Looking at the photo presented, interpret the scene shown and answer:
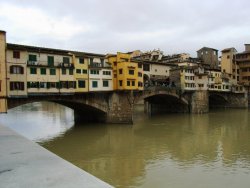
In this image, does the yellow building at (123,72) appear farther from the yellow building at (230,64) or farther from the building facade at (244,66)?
the building facade at (244,66)

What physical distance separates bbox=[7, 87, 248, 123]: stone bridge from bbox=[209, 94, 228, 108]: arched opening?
957cm

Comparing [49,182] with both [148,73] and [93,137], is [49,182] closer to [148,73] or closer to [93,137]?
[93,137]

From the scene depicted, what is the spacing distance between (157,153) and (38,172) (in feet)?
59.3

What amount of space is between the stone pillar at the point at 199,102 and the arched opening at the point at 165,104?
6.42 feet

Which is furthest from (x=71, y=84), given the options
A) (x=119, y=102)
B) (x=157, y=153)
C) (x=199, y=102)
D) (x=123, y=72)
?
(x=199, y=102)

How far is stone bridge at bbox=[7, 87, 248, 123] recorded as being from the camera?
3978 centimetres

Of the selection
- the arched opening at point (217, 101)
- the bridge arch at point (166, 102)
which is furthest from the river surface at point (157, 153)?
the arched opening at point (217, 101)

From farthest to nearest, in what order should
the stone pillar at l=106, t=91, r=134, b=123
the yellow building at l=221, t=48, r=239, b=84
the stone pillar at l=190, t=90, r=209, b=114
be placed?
the yellow building at l=221, t=48, r=239, b=84, the stone pillar at l=190, t=90, r=209, b=114, the stone pillar at l=106, t=91, r=134, b=123

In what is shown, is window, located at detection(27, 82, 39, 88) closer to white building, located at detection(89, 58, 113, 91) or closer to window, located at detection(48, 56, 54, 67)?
window, located at detection(48, 56, 54, 67)

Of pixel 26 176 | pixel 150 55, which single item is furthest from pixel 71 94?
pixel 150 55

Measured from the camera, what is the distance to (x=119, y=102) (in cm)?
4406

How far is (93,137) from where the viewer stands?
34531mm

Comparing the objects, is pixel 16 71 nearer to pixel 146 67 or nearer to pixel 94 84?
pixel 94 84

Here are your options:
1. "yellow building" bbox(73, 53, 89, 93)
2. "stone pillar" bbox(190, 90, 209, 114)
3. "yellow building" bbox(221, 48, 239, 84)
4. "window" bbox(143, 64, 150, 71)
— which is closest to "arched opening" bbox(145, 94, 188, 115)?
"stone pillar" bbox(190, 90, 209, 114)
